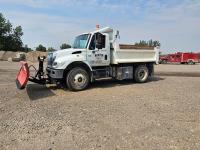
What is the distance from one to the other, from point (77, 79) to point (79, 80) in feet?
0.36

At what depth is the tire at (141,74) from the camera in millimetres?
15742

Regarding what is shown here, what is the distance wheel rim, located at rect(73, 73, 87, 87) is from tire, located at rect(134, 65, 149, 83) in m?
3.60

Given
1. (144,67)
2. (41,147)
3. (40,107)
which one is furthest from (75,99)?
(144,67)

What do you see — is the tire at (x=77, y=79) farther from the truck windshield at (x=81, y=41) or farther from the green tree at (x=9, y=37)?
the green tree at (x=9, y=37)

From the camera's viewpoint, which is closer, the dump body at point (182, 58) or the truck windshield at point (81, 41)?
the truck windshield at point (81, 41)

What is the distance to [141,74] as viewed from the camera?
16.1 metres

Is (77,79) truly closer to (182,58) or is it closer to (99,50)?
(99,50)

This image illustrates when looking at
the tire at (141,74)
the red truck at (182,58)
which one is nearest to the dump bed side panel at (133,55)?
the tire at (141,74)

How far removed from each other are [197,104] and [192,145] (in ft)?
13.5

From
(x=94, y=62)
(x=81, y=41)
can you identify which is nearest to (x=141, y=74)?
(x=94, y=62)

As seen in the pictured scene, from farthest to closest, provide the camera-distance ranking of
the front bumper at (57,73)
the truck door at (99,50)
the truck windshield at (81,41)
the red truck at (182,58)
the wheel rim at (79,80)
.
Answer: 1. the red truck at (182,58)
2. the truck windshield at (81,41)
3. the truck door at (99,50)
4. the wheel rim at (79,80)
5. the front bumper at (57,73)

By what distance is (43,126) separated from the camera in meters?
7.19

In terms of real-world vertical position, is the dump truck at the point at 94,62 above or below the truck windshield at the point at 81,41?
below

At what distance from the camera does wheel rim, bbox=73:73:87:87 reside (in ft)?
42.5
